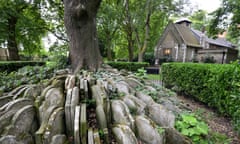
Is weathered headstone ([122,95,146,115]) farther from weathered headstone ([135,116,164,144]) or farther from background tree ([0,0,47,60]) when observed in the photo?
background tree ([0,0,47,60])

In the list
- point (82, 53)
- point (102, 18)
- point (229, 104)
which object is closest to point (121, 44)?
point (102, 18)

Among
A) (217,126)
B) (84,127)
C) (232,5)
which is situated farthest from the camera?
(232,5)

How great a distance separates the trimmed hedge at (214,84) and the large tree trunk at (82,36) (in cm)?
338

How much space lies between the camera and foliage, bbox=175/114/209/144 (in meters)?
2.09

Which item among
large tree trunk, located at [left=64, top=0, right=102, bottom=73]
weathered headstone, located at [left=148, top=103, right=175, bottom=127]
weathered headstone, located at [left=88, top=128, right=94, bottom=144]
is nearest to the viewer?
weathered headstone, located at [left=88, top=128, right=94, bottom=144]

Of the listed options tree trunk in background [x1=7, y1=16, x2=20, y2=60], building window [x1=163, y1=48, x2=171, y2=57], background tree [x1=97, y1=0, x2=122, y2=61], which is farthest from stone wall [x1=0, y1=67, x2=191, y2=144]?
building window [x1=163, y1=48, x2=171, y2=57]

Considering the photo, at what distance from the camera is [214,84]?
3525 millimetres

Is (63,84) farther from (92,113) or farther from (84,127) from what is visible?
(84,127)

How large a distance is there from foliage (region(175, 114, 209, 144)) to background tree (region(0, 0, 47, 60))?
948 centimetres

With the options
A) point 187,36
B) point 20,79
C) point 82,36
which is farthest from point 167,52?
point 20,79

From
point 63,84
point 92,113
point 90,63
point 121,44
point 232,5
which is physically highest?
point 232,5

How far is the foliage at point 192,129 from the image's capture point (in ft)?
6.87

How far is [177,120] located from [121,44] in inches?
749

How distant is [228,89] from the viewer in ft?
10.1
